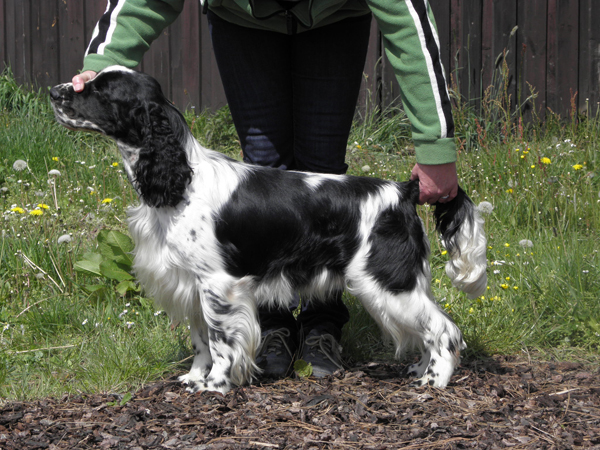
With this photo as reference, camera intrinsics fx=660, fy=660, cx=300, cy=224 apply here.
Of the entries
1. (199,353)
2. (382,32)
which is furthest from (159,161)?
(382,32)

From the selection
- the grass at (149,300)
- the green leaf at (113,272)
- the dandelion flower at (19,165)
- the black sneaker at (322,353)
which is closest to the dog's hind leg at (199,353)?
the grass at (149,300)

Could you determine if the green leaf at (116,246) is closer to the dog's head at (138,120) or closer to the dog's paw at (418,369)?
the dog's head at (138,120)

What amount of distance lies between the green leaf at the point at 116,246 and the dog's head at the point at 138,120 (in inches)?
39.6

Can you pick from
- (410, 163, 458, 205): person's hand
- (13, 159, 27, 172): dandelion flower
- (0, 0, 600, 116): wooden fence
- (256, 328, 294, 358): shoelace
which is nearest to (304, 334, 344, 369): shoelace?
(256, 328, 294, 358): shoelace

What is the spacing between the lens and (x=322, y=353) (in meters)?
3.04

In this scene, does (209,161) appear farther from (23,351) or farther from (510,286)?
(510,286)

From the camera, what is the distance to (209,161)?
2.79 meters

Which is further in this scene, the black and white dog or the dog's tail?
the dog's tail

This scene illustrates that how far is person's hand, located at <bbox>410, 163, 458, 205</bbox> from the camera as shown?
2.65 m

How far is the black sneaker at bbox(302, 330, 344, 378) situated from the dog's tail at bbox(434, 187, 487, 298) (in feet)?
2.13

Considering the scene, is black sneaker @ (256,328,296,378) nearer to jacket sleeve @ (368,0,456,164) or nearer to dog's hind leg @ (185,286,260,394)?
dog's hind leg @ (185,286,260,394)

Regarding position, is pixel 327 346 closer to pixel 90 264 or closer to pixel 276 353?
pixel 276 353

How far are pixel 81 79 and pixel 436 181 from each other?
4.86ft

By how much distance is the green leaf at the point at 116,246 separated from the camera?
11.8 ft
